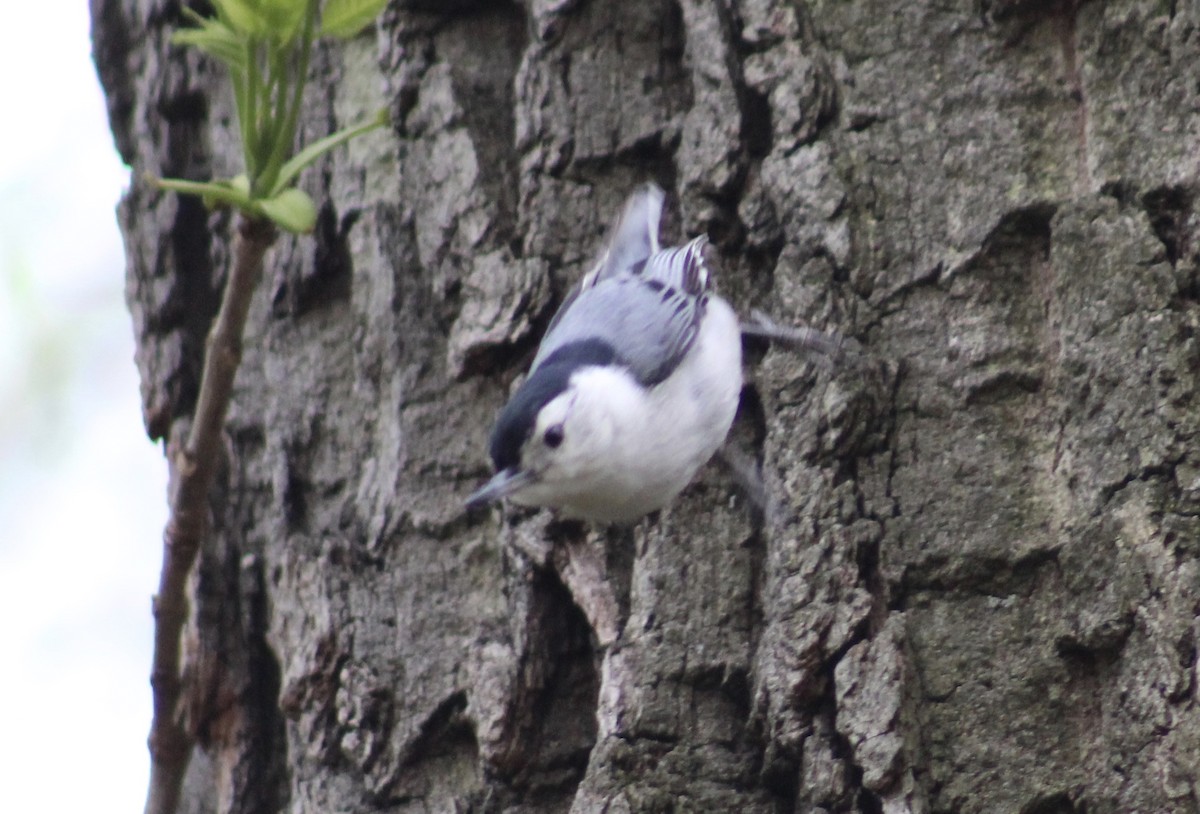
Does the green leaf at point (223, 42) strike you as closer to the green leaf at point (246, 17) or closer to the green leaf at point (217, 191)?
the green leaf at point (246, 17)

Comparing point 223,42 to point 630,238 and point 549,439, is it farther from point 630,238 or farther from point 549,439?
point 630,238

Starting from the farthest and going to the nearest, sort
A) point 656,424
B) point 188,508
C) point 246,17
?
1. point 656,424
2. point 188,508
3. point 246,17

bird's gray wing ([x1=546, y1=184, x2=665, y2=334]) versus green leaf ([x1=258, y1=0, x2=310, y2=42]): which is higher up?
bird's gray wing ([x1=546, y1=184, x2=665, y2=334])

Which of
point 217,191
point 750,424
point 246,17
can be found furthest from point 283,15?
point 750,424

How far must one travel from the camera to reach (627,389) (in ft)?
6.72

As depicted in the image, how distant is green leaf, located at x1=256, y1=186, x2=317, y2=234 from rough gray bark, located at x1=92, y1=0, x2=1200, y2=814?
618 mm

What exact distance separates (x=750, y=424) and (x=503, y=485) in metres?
0.43

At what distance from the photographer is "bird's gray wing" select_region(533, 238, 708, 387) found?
201cm

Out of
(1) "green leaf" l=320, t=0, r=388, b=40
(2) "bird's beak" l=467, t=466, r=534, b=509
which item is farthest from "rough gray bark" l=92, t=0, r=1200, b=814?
(1) "green leaf" l=320, t=0, r=388, b=40

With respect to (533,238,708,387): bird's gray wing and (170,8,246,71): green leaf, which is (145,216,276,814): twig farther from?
(533,238,708,387): bird's gray wing

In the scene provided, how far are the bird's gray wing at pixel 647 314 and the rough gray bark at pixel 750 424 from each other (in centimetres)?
7

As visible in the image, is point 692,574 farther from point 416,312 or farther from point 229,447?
point 229,447

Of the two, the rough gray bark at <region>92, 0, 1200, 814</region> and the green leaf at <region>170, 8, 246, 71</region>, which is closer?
the green leaf at <region>170, 8, 246, 71</region>

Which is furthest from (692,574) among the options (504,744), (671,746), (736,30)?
(736,30)
